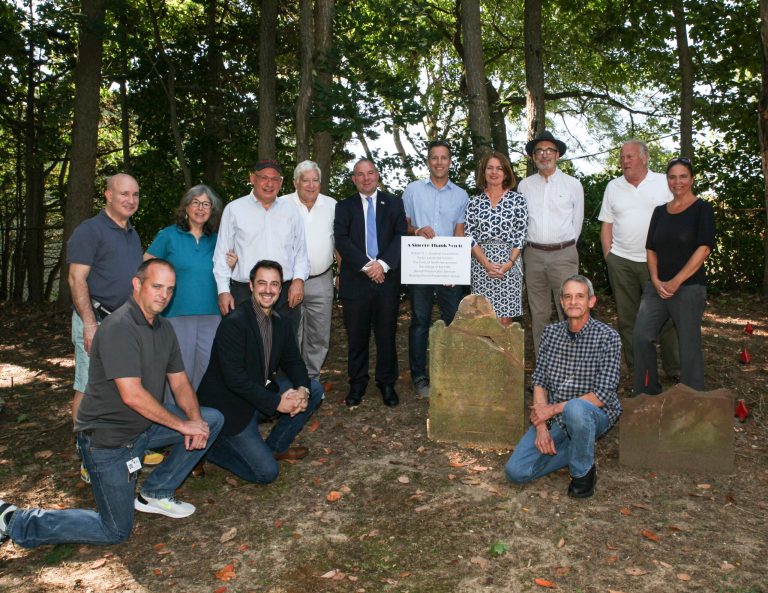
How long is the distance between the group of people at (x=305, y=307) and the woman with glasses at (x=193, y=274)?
12mm

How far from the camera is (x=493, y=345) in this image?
5672mm

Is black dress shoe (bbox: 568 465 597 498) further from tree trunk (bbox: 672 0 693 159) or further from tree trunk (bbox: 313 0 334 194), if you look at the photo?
tree trunk (bbox: 672 0 693 159)

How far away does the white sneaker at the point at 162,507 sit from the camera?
4.76 m

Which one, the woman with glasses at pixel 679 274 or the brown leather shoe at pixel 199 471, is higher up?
the woman with glasses at pixel 679 274

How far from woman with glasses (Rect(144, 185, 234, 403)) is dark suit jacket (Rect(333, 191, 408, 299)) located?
1207 mm

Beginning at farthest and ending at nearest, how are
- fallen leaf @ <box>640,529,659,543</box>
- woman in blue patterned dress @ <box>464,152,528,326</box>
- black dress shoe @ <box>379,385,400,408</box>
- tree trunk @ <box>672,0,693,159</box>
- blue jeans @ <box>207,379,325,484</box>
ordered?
1. tree trunk @ <box>672,0,693,159</box>
2. black dress shoe @ <box>379,385,400,408</box>
3. woman in blue patterned dress @ <box>464,152,528,326</box>
4. blue jeans @ <box>207,379,325,484</box>
5. fallen leaf @ <box>640,529,659,543</box>

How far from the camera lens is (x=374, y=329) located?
6691 millimetres

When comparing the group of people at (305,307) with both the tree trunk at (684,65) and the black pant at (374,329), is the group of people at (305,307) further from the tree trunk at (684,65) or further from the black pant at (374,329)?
the tree trunk at (684,65)

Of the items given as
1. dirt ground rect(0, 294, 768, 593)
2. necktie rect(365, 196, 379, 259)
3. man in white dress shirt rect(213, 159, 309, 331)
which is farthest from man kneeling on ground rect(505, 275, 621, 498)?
man in white dress shirt rect(213, 159, 309, 331)

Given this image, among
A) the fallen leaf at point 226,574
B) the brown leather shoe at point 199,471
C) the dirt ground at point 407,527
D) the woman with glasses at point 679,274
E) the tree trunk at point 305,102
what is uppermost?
the tree trunk at point 305,102

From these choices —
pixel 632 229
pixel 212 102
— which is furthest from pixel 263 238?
pixel 212 102

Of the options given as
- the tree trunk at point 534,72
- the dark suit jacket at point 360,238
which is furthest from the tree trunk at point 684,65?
the dark suit jacket at point 360,238

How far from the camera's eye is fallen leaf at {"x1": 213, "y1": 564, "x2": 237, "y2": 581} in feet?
13.2

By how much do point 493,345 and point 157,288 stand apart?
2.65 metres
